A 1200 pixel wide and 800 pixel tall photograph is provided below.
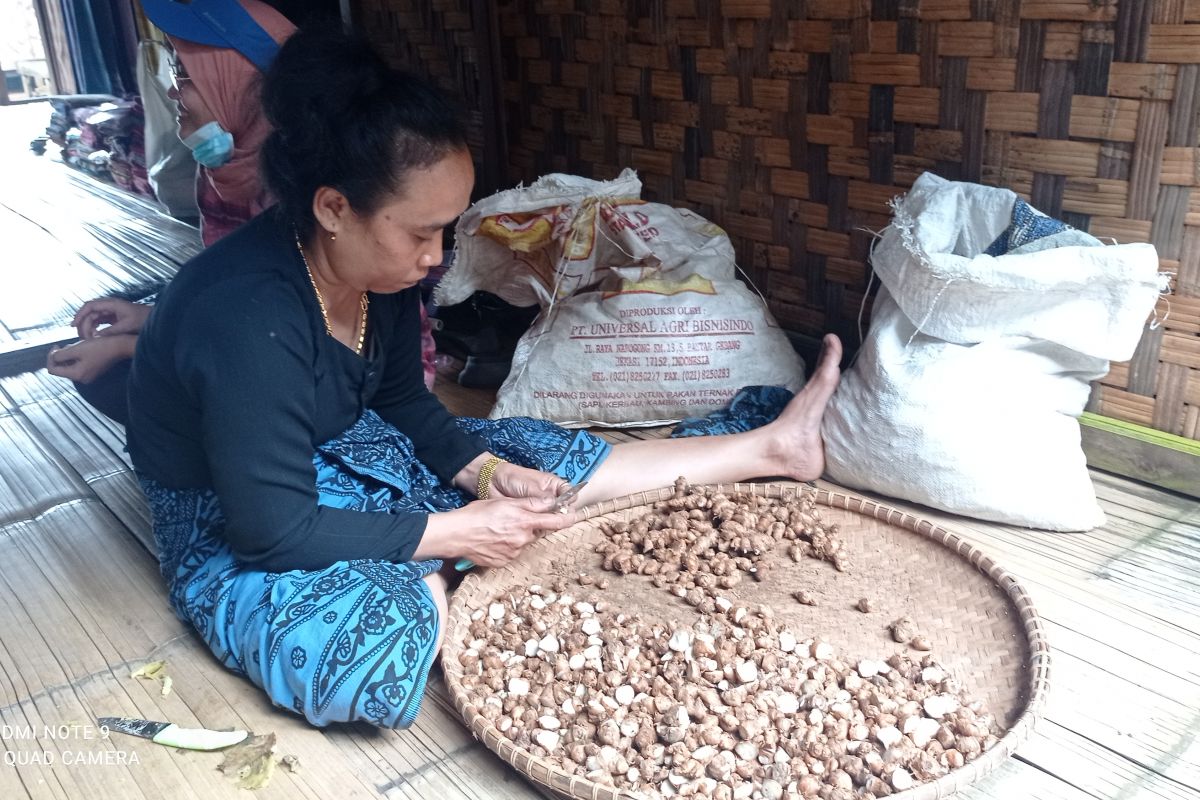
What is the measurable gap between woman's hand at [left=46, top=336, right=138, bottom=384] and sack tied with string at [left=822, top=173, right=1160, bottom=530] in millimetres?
1402

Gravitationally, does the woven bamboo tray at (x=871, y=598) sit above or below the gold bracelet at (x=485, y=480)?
below

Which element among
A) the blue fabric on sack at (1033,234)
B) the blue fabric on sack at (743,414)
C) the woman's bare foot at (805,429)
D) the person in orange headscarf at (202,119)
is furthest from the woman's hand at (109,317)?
the blue fabric on sack at (1033,234)

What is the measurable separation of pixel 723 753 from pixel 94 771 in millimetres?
796

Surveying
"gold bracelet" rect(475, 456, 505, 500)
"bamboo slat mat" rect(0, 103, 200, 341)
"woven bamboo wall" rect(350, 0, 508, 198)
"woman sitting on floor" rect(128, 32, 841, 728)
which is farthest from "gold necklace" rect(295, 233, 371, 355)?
"bamboo slat mat" rect(0, 103, 200, 341)

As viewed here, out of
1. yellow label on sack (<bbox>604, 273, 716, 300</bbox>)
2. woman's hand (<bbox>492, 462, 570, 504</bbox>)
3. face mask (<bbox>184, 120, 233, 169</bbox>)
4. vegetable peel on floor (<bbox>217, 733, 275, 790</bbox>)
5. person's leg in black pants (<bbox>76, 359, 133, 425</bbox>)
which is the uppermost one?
face mask (<bbox>184, 120, 233, 169</bbox>)

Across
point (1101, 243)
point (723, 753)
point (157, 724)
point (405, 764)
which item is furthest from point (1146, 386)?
point (157, 724)

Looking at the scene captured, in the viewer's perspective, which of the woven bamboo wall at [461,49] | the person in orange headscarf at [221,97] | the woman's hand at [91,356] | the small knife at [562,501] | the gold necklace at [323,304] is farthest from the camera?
the woven bamboo wall at [461,49]

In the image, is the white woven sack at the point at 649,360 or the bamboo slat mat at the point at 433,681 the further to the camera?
the white woven sack at the point at 649,360

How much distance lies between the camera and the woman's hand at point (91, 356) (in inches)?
74.4

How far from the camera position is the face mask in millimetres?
2086

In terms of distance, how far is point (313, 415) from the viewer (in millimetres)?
1408

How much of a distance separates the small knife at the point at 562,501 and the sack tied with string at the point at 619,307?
48 cm

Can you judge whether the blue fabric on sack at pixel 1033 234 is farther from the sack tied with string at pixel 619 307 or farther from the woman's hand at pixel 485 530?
the woman's hand at pixel 485 530

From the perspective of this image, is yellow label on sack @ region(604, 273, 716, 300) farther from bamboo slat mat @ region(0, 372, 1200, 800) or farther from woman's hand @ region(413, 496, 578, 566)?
woman's hand @ region(413, 496, 578, 566)
